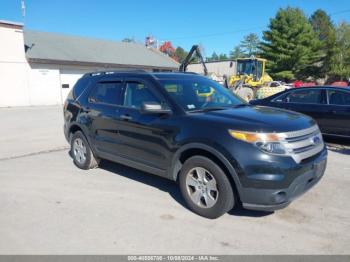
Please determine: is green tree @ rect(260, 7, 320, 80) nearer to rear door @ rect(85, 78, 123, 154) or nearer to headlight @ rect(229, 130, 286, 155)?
rear door @ rect(85, 78, 123, 154)

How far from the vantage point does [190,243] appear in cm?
366

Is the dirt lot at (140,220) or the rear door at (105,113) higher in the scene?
the rear door at (105,113)

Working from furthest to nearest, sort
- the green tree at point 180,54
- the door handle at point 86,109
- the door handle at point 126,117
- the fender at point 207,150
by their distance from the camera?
1. the green tree at point 180,54
2. the door handle at point 86,109
3. the door handle at point 126,117
4. the fender at point 207,150

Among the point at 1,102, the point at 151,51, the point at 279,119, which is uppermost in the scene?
the point at 151,51

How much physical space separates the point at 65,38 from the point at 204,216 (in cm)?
2981

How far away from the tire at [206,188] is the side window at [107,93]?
1854 millimetres

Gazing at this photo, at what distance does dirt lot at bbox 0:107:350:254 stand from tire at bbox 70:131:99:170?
7.3 inches

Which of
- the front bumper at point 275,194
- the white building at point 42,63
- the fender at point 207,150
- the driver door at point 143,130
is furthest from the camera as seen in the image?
the white building at point 42,63

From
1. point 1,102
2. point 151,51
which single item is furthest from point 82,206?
point 151,51

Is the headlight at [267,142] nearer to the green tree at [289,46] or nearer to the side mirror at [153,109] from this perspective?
the side mirror at [153,109]

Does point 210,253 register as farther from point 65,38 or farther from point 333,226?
point 65,38

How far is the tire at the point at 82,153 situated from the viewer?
247 inches

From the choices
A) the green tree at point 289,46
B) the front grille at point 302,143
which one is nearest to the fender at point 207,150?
the front grille at point 302,143

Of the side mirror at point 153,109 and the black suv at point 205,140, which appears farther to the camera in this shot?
the side mirror at point 153,109
